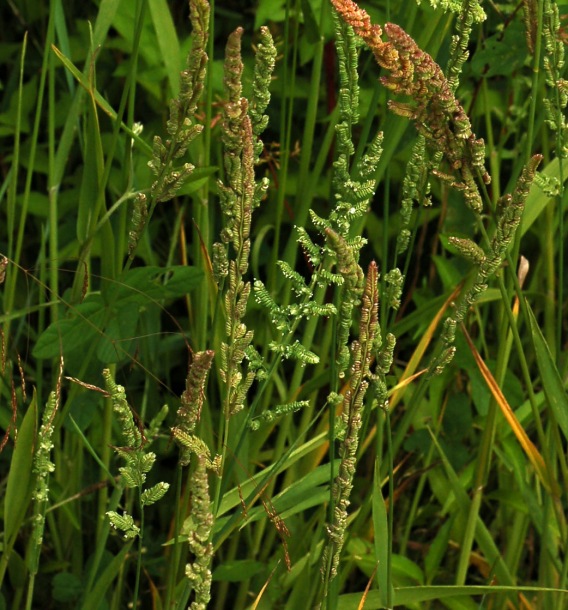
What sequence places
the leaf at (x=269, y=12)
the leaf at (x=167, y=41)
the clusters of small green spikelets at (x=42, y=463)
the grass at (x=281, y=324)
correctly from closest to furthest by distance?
the grass at (x=281, y=324), the clusters of small green spikelets at (x=42, y=463), the leaf at (x=167, y=41), the leaf at (x=269, y=12)

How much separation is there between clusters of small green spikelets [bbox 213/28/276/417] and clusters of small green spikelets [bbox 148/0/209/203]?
3 centimetres

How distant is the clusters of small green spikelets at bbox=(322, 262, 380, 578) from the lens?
0.63 metres

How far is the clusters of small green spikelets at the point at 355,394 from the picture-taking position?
2.08 feet

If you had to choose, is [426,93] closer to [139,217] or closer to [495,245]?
[495,245]

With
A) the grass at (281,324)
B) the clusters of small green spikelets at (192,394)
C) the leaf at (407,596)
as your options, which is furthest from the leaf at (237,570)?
the clusters of small green spikelets at (192,394)

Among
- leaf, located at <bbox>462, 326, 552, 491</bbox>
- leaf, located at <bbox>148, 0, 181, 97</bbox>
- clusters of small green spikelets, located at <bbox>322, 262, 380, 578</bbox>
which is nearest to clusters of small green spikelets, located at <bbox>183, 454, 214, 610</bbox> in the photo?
clusters of small green spikelets, located at <bbox>322, 262, 380, 578</bbox>

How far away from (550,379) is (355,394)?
0.32 m

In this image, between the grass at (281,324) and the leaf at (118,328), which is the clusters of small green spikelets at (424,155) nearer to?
the grass at (281,324)

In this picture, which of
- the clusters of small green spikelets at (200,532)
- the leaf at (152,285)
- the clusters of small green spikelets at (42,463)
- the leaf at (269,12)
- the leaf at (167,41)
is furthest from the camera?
the leaf at (269,12)

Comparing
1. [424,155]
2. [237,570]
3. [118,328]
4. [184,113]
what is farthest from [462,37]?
[237,570]

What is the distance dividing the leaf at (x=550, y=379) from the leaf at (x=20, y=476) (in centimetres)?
49

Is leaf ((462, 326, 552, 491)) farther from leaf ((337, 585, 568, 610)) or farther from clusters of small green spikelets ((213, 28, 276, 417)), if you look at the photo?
clusters of small green spikelets ((213, 28, 276, 417))

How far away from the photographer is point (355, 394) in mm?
669

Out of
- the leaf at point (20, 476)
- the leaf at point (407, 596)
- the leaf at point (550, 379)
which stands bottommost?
the leaf at point (407, 596)
